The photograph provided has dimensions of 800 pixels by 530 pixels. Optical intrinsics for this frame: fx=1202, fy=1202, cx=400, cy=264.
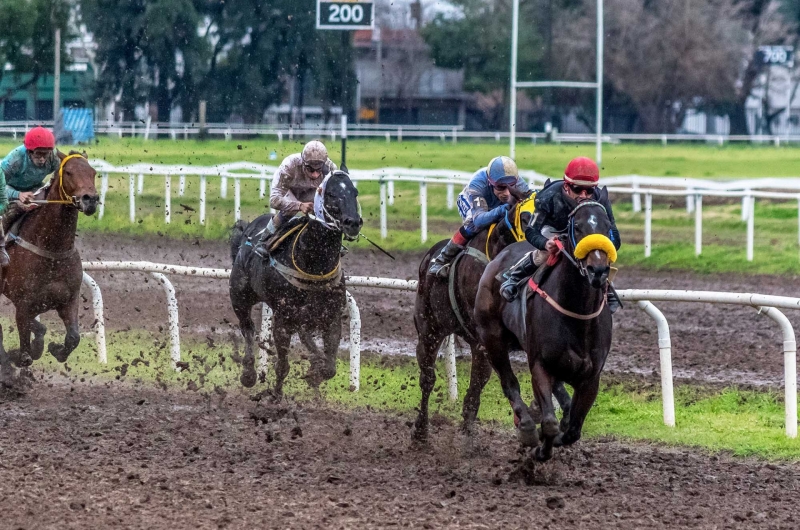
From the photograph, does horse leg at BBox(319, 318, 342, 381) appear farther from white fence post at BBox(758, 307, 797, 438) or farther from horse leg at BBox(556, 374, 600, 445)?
white fence post at BBox(758, 307, 797, 438)

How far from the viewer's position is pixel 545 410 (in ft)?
18.8

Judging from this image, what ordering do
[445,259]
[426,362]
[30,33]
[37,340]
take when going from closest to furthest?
[445,259] → [426,362] → [37,340] → [30,33]

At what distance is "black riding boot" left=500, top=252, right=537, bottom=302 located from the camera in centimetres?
611

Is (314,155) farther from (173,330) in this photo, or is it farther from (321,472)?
(321,472)

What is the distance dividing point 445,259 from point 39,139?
308 cm

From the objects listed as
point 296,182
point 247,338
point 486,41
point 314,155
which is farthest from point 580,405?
point 486,41

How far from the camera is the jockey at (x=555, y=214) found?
5.78m

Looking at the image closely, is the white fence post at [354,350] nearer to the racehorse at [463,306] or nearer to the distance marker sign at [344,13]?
the racehorse at [463,306]

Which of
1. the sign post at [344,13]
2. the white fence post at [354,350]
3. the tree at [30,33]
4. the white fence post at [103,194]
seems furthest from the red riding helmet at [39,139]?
the white fence post at [103,194]

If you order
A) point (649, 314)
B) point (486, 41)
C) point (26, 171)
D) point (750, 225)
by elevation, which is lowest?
point (649, 314)

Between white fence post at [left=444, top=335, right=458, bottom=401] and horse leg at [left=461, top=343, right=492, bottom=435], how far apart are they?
94 centimetres

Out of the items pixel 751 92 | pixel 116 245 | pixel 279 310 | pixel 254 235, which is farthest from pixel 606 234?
pixel 751 92

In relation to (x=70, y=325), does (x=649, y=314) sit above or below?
above

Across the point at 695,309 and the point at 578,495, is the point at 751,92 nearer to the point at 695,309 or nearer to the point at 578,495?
the point at 695,309
